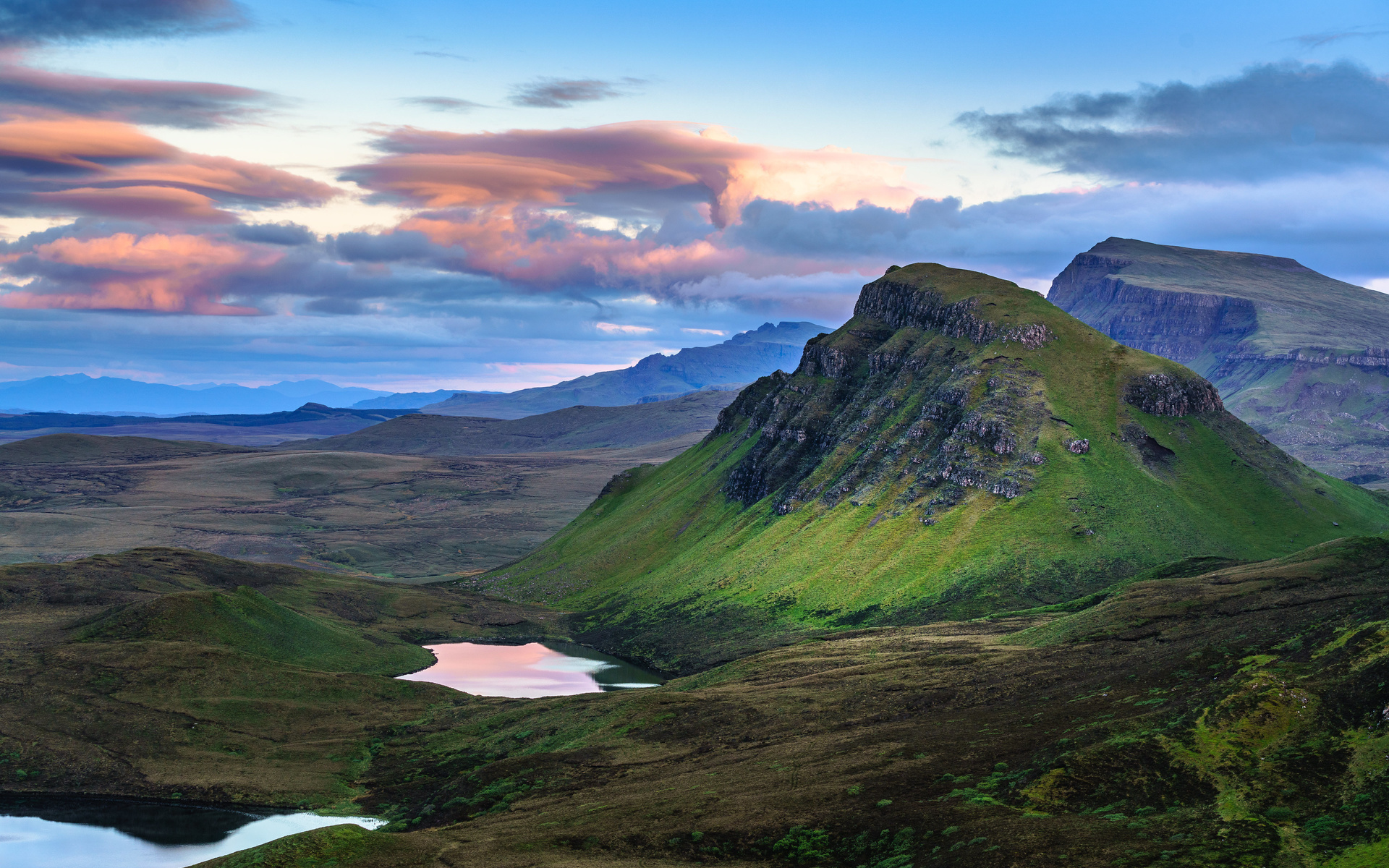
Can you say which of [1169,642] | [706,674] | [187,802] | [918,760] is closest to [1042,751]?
[918,760]

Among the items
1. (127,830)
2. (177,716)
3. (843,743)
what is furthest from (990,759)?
(177,716)

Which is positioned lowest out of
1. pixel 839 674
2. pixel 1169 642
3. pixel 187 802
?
pixel 187 802

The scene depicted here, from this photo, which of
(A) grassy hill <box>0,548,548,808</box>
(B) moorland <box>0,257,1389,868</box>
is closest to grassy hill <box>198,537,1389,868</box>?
(B) moorland <box>0,257,1389,868</box>

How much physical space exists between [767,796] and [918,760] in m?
17.3

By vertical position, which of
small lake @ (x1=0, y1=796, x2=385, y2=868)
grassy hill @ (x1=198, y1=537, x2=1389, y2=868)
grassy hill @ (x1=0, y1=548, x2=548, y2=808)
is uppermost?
grassy hill @ (x1=198, y1=537, x2=1389, y2=868)

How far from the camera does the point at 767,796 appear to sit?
104312 millimetres

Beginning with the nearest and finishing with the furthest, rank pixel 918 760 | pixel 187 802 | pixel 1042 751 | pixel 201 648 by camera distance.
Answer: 1. pixel 1042 751
2. pixel 918 760
3. pixel 187 802
4. pixel 201 648

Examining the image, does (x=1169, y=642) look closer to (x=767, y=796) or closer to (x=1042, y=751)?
(x=1042, y=751)

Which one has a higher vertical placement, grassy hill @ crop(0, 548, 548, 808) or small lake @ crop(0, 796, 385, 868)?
grassy hill @ crop(0, 548, 548, 808)

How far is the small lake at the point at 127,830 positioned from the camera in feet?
398

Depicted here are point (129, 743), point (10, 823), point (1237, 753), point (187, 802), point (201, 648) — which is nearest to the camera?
point (1237, 753)

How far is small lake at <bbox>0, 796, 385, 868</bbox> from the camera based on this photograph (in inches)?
4774

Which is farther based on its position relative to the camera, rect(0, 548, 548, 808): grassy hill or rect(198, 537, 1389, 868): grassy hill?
rect(0, 548, 548, 808): grassy hill

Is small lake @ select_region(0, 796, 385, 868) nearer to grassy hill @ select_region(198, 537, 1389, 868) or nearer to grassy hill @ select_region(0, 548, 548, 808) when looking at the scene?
grassy hill @ select_region(0, 548, 548, 808)
